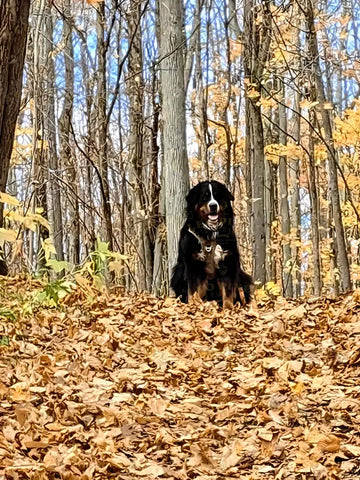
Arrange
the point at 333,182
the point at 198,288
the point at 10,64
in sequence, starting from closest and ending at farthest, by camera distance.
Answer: the point at 10,64 < the point at 198,288 < the point at 333,182

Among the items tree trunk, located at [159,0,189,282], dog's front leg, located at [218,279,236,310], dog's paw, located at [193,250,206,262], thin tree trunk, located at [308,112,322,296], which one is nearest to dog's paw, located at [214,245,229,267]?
dog's paw, located at [193,250,206,262]

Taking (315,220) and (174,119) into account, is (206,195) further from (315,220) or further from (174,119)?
(315,220)

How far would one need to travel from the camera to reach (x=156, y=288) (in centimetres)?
1049

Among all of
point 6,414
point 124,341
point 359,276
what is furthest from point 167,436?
point 359,276

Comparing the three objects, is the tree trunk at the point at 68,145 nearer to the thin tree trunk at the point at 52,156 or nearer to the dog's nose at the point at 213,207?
the thin tree trunk at the point at 52,156

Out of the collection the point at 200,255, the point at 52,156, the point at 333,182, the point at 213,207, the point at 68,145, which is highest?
the point at 52,156

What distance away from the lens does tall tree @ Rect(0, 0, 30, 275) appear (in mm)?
4332

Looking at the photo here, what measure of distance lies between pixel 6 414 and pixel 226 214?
4.77 meters

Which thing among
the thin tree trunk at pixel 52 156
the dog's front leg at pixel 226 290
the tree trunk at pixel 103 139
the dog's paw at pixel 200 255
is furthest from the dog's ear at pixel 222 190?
the thin tree trunk at pixel 52 156

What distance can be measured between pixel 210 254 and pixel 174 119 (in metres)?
1.93

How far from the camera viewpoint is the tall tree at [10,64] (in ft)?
14.2

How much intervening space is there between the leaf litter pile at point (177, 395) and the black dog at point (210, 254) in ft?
5.59

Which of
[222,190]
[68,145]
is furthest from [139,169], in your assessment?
[222,190]

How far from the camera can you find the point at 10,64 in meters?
4.41
